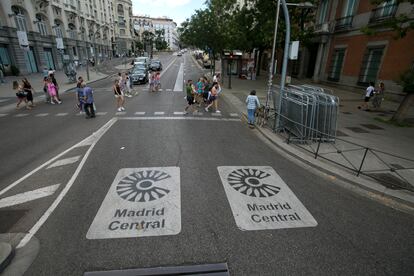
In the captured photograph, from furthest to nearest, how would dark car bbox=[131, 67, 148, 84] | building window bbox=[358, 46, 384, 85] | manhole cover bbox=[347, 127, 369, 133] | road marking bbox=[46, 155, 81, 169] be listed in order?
dark car bbox=[131, 67, 148, 84] < building window bbox=[358, 46, 384, 85] < manhole cover bbox=[347, 127, 369, 133] < road marking bbox=[46, 155, 81, 169]

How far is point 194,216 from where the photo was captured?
4.39 meters

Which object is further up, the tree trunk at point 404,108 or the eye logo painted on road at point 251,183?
the tree trunk at point 404,108

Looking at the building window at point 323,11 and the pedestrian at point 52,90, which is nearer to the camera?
the pedestrian at point 52,90

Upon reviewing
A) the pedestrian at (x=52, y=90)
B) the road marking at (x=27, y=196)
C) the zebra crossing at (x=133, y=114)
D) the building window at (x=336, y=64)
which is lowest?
the zebra crossing at (x=133, y=114)

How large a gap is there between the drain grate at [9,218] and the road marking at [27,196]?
0.32 metres

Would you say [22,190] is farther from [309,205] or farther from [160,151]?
[309,205]

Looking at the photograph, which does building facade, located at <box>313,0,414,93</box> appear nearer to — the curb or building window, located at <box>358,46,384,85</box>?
building window, located at <box>358,46,384,85</box>

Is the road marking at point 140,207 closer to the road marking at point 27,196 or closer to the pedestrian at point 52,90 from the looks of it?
the road marking at point 27,196

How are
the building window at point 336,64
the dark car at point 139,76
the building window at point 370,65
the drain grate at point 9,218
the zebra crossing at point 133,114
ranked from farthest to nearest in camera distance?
1. the dark car at point 139,76
2. the building window at point 336,64
3. the building window at point 370,65
4. the zebra crossing at point 133,114
5. the drain grate at point 9,218

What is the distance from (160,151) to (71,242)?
3919 mm

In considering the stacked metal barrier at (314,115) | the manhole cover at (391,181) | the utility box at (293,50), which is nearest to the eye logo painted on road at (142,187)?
the stacked metal barrier at (314,115)

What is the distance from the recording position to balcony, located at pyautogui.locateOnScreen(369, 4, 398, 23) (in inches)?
639

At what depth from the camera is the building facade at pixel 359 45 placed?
1591cm

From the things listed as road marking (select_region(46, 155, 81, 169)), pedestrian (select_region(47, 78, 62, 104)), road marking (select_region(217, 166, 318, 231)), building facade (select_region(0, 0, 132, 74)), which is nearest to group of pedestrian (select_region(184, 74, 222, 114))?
road marking (select_region(46, 155, 81, 169))
